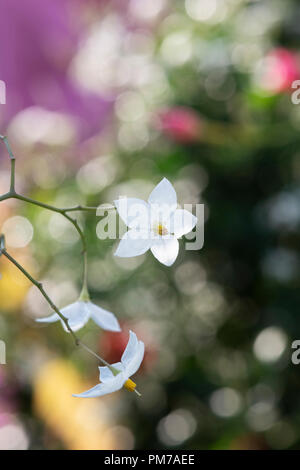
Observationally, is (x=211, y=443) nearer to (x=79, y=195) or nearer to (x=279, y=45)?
(x=79, y=195)

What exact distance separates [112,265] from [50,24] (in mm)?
366

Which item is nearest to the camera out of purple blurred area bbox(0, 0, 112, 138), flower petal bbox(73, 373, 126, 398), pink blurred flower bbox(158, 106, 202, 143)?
flower petal bbox(73, 373, 126, 398)

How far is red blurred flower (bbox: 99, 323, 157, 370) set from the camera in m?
0.75

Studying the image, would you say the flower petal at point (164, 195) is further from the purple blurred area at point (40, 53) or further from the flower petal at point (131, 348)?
the purple blurred area at point (40, 53)

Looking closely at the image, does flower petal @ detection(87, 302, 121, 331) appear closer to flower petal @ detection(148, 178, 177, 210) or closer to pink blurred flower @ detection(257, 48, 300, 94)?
flower petal @ detection(148, 178, 177, 210)

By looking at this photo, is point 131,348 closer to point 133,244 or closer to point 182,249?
point 133,244

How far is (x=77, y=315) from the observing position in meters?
0.30

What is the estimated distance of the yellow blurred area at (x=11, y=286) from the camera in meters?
0.82

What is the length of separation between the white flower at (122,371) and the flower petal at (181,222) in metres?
0.05

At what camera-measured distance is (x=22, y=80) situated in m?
0.63

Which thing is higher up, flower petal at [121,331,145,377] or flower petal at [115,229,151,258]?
flower petal at [115,229,151,258]

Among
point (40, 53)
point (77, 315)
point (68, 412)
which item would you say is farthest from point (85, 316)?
point (68, 412)

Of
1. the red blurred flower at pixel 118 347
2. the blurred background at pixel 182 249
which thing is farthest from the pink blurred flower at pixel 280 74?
the red blurred flower at pixel 118 347
